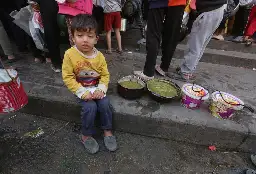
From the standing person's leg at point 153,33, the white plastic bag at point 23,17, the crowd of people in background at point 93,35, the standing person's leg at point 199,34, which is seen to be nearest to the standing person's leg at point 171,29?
the crowd of people in background at point 93,35

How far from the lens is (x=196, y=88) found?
3020 mm

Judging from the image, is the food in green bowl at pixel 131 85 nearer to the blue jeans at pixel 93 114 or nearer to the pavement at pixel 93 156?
the blue jeans at pixel 93 114

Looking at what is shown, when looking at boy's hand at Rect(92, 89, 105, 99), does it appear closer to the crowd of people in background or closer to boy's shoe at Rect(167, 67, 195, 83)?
the crowd of people in background

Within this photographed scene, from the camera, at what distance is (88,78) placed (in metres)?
2.68

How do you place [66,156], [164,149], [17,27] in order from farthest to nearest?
1. [17,27]
2. [164,149]
3. [66,156]

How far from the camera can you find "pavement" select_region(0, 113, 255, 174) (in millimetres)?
2377

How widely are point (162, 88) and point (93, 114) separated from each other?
105 centimetres

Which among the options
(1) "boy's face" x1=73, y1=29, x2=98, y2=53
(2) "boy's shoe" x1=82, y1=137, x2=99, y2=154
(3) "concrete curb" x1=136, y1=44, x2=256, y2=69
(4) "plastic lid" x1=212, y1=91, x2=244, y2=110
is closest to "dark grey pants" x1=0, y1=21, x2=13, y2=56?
(1) "boy's face" x1=73, y1=29, x2=98, y2=53

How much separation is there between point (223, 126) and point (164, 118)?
0.73 m

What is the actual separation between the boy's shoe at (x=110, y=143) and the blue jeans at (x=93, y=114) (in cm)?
12

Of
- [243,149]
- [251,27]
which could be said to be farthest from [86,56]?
[251,27]

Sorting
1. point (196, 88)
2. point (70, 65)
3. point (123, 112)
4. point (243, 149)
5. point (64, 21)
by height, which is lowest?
point (243, 149)

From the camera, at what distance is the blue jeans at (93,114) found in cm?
254

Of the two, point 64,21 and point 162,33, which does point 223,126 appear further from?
point 64,21
